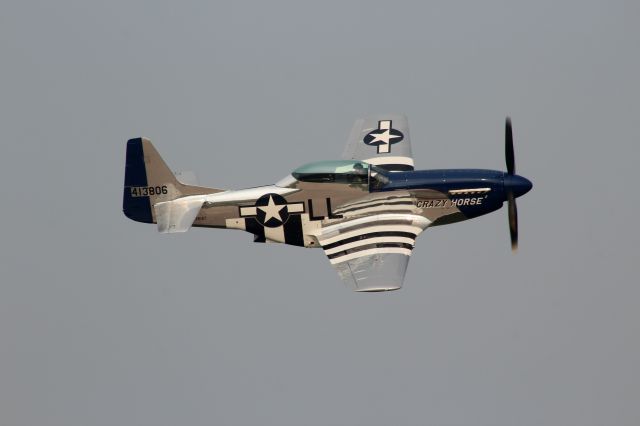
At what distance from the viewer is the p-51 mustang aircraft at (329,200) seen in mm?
34594

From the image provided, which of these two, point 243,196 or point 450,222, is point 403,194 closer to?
point 450,222

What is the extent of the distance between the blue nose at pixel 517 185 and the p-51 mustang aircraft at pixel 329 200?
2cm

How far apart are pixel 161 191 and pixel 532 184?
871 centimetres

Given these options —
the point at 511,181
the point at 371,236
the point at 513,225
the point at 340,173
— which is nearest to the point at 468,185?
the point at 511,181

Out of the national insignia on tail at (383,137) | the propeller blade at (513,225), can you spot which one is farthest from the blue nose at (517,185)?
the national insignia on tail at (383,137)

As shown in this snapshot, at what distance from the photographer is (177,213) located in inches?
1398

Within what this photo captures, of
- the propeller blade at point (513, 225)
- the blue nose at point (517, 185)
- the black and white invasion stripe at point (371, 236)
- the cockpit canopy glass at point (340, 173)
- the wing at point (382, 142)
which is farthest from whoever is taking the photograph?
the wing at point (382, 142)

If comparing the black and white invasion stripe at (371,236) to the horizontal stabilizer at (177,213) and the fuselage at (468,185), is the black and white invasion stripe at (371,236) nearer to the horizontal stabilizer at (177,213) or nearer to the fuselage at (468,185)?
the fuselage at (468,185)

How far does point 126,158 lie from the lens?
3616 centimetres

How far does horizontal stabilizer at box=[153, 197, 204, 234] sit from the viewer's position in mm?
35062

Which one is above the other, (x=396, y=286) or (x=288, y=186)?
(x=288, y=186)

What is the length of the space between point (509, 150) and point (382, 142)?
13.4 feet

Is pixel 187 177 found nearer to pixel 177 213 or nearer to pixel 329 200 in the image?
pixel 177 213

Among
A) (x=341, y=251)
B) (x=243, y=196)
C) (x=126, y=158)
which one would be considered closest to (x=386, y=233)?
(x=341, y=251)
